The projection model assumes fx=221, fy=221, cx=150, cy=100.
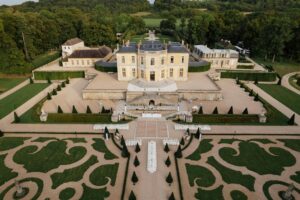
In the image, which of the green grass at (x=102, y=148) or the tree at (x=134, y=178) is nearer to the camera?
the tree at (x=134, y=178)

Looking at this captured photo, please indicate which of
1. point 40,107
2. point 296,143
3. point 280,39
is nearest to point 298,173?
point 296,143

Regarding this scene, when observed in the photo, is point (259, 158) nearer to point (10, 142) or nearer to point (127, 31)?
point (10, 142)

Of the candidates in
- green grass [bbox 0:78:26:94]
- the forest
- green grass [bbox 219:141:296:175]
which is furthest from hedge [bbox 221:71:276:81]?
green grass [bbox 0:78:26:94]

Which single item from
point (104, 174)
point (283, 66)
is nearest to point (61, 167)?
point (104, 174)

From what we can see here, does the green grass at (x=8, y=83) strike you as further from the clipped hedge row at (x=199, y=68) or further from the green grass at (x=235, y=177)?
the green grass at (x=235, y=177)

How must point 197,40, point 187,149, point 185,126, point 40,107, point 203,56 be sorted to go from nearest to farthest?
point 187,149 → point 185,126 → point 40,107 → point 203,56 → point 197,40

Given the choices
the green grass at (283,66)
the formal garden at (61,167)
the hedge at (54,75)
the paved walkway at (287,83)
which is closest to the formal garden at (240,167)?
the formal garden at (61,167)

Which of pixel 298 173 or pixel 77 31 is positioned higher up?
pixel 77 31

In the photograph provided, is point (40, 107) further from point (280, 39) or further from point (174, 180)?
point (280, 39)
